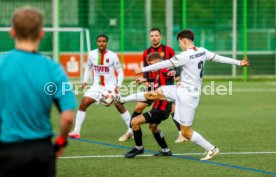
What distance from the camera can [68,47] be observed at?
30.8 m

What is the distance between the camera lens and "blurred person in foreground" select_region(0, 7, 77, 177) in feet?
16.6

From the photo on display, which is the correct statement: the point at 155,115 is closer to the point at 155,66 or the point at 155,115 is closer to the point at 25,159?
the point at 155,66

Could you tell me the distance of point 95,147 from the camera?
1222 cm

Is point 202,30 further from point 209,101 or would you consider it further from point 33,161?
point 33,161

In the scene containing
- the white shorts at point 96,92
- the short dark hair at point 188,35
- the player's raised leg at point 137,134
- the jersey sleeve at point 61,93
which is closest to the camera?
the jersey sleeve at point 61,93

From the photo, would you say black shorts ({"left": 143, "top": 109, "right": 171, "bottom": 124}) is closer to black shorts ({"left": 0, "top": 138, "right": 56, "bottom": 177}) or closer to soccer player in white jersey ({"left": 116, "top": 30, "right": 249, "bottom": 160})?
soccer player in white jersey ({"left": 116, "top": 30, "right": 249, "bottom": 160})

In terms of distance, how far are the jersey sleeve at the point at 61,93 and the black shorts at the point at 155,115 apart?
584 centimetres

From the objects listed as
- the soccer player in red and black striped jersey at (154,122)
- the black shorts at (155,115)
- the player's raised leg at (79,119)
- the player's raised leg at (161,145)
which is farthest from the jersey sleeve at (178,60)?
the player's raised leg at (79,119)

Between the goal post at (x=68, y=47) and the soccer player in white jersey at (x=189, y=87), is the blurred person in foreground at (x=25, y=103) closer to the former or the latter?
the soccer player in white jersey at (x=189, y=87)

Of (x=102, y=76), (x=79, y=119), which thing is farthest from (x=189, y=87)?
(x=102, y=76)

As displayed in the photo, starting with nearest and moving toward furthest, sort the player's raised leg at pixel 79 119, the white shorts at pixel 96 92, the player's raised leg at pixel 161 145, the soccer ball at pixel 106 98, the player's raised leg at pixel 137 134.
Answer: the player's raised leg at pixel 137 134 → the player's raised leg at pixel 161 145 → the player's raised leg at pixel 79 119 → the soccer ball at pixel 106 98 → the white shorts at pixel 96 92

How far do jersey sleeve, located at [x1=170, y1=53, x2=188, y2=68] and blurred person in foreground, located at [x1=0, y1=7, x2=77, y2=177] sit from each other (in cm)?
535

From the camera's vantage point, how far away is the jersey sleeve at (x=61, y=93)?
5.18 m

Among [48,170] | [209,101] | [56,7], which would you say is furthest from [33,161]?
[56,7]
